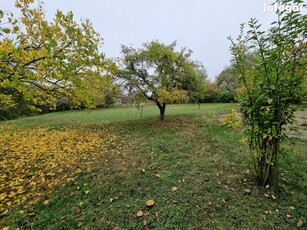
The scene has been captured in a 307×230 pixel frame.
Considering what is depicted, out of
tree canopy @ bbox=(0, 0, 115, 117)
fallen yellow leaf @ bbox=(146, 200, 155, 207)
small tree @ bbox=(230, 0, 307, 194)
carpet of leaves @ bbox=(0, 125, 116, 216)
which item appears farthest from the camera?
tree canopy @ bbox=(0, 0, 115, 117)

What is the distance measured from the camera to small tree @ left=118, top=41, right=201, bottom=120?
22.3ft

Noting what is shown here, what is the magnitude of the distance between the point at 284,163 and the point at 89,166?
4.02 metres

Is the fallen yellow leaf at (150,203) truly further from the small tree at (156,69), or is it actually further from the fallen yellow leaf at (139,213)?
the small tree at (156,69)

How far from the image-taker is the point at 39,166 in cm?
348

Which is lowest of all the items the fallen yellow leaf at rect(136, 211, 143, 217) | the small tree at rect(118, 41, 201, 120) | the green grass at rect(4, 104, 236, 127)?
the fallen yellow leaf at rect(136, 211, 143, 217)

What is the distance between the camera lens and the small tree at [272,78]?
1721mm

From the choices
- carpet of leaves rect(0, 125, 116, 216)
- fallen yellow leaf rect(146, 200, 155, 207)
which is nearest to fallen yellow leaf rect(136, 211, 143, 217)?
fallen yellow leaf rect(146, 200, 155, 207)

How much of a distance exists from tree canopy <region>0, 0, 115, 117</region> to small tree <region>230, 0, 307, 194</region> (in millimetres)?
3357

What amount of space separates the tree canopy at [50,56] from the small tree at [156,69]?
2.42 m

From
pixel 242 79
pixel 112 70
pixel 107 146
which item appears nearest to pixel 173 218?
pixel 242 79

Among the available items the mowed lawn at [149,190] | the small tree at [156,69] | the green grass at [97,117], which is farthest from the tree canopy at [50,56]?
the green grass at [97,117]

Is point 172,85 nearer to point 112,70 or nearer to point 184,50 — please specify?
point 184,50

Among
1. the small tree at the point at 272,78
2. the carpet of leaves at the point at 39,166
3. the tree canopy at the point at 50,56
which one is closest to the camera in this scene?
the small tree at the point at 272,78

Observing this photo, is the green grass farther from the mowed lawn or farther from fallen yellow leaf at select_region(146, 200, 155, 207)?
fallen yellow leaf at select_region(146, 200, 155, 207)
